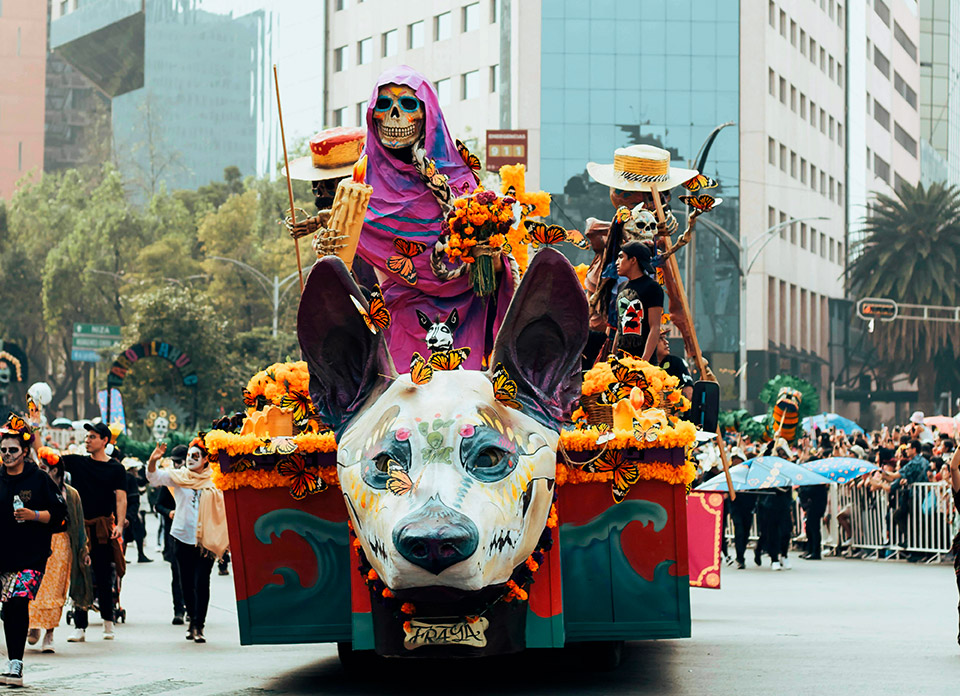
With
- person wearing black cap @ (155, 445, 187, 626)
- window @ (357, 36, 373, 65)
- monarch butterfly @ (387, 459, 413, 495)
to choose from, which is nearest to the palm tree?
window @ (357, 36, 373, 65)

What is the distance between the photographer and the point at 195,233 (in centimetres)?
6869

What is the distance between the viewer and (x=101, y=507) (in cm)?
1423

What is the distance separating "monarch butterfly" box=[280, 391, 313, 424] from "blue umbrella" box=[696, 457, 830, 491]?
37.5 ft

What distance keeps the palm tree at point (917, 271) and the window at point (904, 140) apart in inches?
1001

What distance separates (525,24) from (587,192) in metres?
7.33

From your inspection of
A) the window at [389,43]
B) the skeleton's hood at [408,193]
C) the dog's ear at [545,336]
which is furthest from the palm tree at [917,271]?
the dog's ear at [545,336]

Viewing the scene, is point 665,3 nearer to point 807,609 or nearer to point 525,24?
point 525,24

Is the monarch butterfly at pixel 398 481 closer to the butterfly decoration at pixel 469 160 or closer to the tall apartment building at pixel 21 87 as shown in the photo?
the butterfly decoration at pixel 469 160

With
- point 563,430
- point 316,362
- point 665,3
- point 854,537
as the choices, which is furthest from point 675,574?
point 665,3

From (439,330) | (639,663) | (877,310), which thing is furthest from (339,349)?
(877,310)

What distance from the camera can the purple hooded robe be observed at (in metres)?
10.8

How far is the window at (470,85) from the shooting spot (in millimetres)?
70125

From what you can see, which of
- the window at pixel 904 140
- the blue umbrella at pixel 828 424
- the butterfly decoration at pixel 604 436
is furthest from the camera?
the window at pixel 904 140

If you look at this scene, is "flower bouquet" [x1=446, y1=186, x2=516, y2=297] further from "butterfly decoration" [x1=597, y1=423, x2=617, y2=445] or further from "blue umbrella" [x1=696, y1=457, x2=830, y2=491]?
"blue umbrella" [x1=696, y1=457, x2=830, y2=491]
